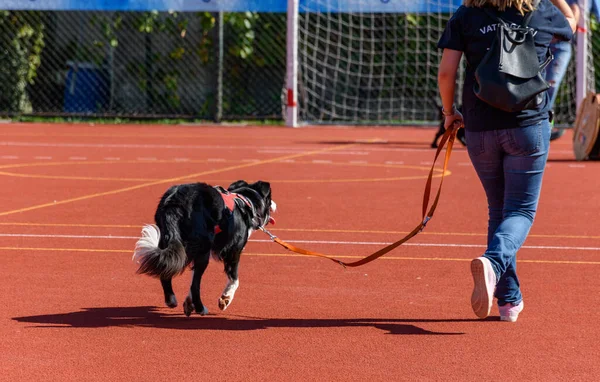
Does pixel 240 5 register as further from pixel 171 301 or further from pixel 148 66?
pixel 171 301

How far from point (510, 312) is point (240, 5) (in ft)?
64.1

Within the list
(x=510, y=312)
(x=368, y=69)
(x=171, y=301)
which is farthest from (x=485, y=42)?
(x=368, y=69)

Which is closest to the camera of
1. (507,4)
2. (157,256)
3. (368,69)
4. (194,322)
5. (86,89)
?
(507,4)

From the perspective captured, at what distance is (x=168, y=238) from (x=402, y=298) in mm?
1594

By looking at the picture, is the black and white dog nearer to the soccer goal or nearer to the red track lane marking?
the red track lane marking

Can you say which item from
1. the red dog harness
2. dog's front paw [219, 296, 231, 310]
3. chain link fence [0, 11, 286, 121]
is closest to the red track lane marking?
the red dog harness

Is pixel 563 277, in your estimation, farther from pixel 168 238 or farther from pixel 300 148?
pixel 300 148

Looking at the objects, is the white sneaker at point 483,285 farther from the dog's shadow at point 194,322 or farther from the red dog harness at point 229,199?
the red dog harness at point 229,199

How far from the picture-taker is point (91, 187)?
13.6 m

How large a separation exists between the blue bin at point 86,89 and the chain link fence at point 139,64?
25 mm

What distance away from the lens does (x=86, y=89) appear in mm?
29266

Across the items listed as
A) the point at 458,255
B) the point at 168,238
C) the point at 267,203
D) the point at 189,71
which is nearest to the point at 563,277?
the point at 458,255

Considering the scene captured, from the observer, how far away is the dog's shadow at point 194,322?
6320mm

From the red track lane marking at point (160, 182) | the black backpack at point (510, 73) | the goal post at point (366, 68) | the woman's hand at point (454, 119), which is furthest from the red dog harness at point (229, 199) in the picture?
the goal post at point (366, 68)
